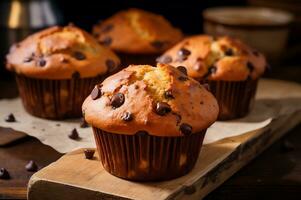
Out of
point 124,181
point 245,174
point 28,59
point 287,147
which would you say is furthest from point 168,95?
point 28,59

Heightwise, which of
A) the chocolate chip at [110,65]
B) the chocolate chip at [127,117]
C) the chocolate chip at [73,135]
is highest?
the chocolate chip at [127,117]

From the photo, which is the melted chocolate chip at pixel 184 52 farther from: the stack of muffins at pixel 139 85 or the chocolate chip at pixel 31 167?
the chocolate chip at pixel 31 167

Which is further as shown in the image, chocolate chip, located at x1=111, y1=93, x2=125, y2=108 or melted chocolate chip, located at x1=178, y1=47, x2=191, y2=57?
melted chocolate chip, located at x1=178, y1=47, x2=191, y2=57

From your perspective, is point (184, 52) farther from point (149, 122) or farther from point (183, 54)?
point (149, 122)

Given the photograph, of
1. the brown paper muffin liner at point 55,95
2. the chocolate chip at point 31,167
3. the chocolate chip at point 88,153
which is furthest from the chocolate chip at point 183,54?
the chocolate chip at point 31,167

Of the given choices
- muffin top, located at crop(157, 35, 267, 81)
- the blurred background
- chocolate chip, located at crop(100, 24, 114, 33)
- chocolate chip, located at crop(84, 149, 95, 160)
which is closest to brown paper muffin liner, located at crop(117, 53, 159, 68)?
chocolate chip, located at crop(100, 24, 114, 33)

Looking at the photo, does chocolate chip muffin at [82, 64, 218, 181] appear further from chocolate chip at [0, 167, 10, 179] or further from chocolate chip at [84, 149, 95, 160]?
chocolate chip at [0, 167, 10, 179]

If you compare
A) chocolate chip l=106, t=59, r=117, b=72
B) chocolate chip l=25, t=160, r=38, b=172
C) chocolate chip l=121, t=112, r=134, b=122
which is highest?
chocolate chip l=121, t=112, r=134, b=122
